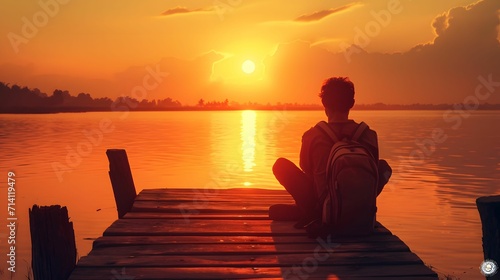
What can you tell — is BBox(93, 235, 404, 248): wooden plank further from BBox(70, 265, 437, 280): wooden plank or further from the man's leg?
BBox(70, 265, 437, 280): wooden plank

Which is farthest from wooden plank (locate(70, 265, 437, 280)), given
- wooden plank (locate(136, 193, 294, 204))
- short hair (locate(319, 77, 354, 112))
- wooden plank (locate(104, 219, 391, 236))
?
wooden plank (locate(136, 193, 294, 204))

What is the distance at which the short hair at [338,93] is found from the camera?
20.5 ft

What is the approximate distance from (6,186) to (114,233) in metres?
16.6

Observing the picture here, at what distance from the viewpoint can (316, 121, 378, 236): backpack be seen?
606cm

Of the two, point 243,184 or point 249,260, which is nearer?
point 249,260

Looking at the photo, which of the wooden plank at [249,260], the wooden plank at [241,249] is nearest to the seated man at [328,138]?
the wooden plank at [241,249]

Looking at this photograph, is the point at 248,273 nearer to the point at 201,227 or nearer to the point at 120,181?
the point at 201,227

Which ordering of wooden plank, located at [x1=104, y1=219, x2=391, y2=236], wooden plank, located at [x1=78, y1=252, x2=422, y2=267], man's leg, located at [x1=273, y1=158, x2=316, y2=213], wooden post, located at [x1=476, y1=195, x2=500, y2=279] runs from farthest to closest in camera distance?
1. man's leg, located at [x1=273, y1=158, x2=316, y2=213]
2. wooden plank, located at [x1=104, y1=219, x2=391, y2=236]
3. wooden plank, located at [x1=78, y1=252, x2=422, y2=267]
4. wooden post, located at [x1=476, y1=195, x2=500, y2=279]

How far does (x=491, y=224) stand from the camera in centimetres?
460

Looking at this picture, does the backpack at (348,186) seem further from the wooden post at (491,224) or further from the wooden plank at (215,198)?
the wooden plank at (215,198)

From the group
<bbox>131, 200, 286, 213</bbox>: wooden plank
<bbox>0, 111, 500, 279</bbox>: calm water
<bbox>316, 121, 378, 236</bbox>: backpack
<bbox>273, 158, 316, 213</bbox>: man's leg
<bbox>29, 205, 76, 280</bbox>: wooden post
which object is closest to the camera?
<bbox>29, 205, 76, 280</bbox>: wooden post

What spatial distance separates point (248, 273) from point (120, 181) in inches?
196

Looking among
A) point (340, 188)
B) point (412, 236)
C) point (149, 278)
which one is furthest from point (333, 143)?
point (412, 236)

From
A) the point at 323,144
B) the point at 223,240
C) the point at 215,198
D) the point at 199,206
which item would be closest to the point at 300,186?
the point at 323,144
